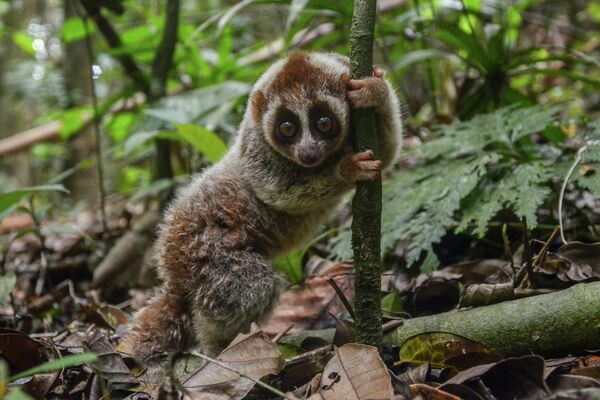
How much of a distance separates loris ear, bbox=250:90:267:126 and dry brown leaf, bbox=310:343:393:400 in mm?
1839

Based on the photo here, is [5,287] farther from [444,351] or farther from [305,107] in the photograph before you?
[444,351]

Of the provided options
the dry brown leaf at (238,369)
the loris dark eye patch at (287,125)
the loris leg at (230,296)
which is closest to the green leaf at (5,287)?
the loris leg at (230,296)

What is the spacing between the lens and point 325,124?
3529mm

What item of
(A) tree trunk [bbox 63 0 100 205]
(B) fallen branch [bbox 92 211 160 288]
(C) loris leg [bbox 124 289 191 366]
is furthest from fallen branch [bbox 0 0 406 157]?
(C) loris leg [bbox 124 289 191 366]

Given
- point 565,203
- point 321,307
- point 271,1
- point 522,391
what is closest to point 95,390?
point 321,307

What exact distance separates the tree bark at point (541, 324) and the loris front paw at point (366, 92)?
3.93ft

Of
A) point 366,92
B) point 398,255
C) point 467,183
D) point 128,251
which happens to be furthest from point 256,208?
point 128,251

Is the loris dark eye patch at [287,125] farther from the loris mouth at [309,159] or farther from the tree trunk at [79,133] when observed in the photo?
the tree trunk at [79,133]

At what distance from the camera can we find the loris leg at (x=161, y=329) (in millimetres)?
3662

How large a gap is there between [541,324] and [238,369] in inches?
57.8

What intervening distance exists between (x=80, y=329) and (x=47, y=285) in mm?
2135

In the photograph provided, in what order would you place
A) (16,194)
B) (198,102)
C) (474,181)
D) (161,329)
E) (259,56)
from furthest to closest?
(259,56) < (198,102) < (16,194) < (474,181) < (161,329)

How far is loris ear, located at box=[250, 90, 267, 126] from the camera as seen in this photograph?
12.8 feet

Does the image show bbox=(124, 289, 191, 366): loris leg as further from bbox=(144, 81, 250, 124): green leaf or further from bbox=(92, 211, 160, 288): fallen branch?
bbox=(92, 211, 160, 288): fallen branch
